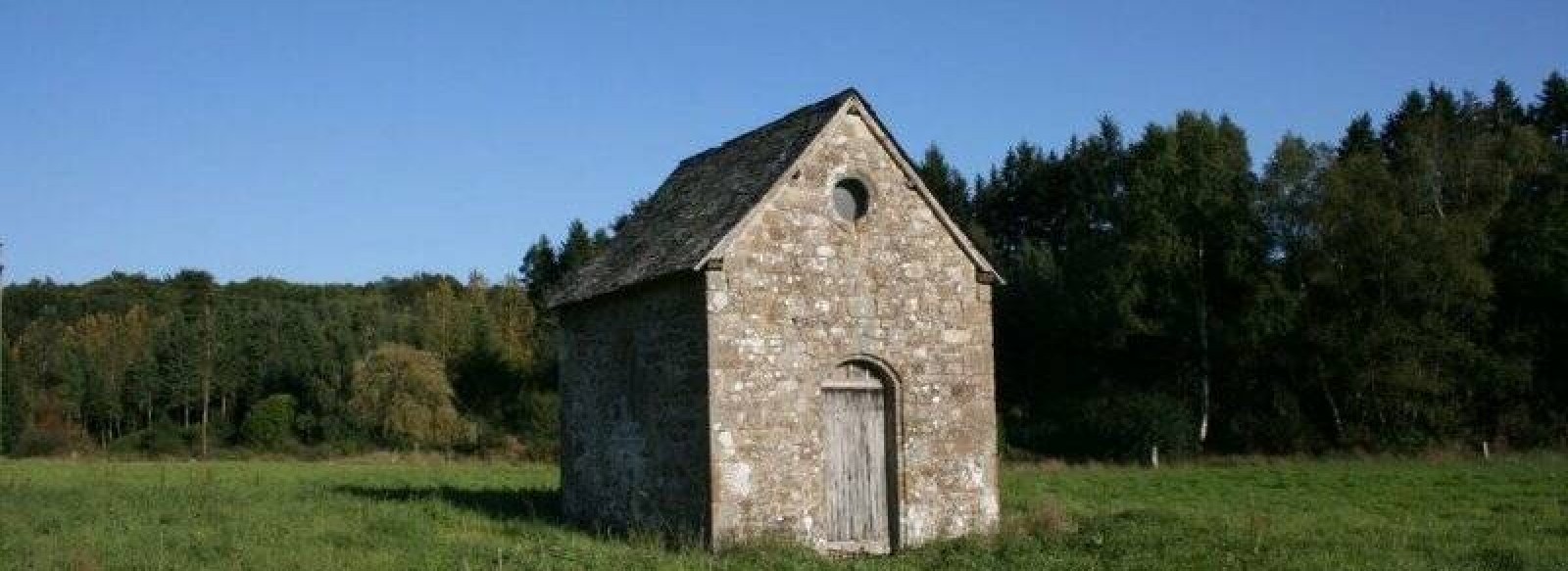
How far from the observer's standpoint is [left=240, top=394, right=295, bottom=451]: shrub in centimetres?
6316

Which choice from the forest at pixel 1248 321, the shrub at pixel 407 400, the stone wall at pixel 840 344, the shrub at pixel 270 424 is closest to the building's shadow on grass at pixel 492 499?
the stone wall at pixel 840 344

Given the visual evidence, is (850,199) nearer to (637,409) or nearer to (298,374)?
(637,409)

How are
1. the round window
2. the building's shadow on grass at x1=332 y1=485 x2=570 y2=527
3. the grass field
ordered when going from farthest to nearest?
the building's shadow on grass at x1=332 y1=485 x2=570 y2=527
the round window
the grass field

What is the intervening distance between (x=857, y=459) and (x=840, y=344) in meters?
1.68

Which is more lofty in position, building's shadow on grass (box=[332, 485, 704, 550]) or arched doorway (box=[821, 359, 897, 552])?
arched doorway (box=[821, 359, 897, 552])

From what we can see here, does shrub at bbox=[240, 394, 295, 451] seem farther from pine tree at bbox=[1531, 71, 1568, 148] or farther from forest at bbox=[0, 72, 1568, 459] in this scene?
pine tree at bbox=[1531, 71, 1568, 148]

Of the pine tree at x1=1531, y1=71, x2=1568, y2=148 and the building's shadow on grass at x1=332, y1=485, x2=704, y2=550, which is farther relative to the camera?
the pine tree at x1=1531, y1=71, x2=1568, y2=148

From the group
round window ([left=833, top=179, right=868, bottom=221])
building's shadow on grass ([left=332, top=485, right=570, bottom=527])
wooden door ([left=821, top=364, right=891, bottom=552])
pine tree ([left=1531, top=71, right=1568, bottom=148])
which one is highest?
pine tree ([left=1531, top=71, right=1568, bottom=148])

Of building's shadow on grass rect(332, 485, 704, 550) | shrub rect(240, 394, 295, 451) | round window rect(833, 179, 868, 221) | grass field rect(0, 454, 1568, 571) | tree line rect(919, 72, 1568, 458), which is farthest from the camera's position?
shrub rect(240, 394, 295, 451)

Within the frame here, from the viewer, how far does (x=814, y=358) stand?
18.6m

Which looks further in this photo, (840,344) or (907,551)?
(840,344)

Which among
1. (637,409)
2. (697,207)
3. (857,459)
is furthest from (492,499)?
(857,459)

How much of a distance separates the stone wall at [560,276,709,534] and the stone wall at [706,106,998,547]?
0.51 metres

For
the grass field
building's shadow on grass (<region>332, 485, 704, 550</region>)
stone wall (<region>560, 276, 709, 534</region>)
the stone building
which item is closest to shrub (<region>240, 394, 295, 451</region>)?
the grass field
